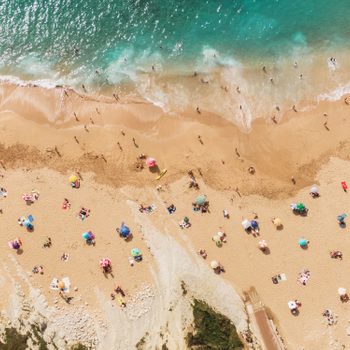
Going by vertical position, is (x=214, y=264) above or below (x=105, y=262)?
above

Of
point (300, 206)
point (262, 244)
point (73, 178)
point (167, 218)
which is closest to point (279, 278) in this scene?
point (262, 244)

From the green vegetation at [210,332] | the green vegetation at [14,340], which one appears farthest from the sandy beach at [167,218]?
the green vegetation at [14,340]

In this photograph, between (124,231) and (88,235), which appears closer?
(124,231)

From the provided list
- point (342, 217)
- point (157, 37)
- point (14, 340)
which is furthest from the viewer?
point (157, 37)

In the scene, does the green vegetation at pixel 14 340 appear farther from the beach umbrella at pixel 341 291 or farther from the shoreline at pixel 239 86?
the beach umbrella at pixel 341 291

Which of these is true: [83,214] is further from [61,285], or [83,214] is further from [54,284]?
[54,284]

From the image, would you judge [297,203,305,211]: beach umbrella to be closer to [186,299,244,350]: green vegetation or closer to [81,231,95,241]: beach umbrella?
[186,299,244,350]: green vegetation

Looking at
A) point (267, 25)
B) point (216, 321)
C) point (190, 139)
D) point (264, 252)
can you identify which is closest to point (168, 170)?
point (190, 139)
